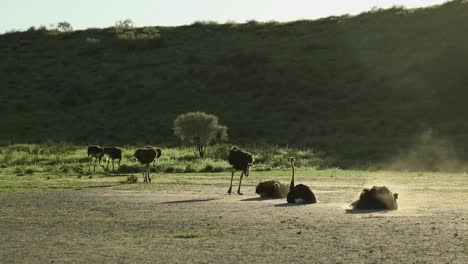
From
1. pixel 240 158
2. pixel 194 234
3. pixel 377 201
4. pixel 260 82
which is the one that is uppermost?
pixel 260 82

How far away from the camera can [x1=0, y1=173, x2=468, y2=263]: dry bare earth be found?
1313 centimetres

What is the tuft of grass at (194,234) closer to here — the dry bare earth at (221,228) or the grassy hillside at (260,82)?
the dry bare earth at (221,228)

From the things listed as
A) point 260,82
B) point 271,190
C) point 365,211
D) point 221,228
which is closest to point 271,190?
point 271,190

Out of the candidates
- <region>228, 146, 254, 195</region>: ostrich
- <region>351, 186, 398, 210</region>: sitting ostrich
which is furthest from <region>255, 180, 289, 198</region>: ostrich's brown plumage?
<region>351, 186, 398, 210</region>: sitting ostrich

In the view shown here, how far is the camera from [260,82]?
89.7 m

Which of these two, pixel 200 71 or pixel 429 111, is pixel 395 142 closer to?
pixel 429 111

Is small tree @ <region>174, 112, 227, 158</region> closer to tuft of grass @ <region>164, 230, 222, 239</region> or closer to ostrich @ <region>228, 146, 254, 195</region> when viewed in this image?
ostrich @ <region>228, 146, 254, 195</region>

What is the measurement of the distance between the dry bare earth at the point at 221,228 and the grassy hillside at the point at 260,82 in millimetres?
29782

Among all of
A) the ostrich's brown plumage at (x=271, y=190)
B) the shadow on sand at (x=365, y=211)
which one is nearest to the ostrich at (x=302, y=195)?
the ostrich's brown plumage at (x=271, y=190)

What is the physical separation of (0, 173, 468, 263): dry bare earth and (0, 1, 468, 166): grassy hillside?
97.7 feet

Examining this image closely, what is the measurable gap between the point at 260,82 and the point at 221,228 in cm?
7327

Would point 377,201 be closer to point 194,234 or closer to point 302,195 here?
point 302,195

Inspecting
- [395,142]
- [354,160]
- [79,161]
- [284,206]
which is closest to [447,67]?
[395,142]

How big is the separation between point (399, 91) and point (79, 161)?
42.9 m
